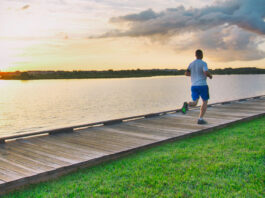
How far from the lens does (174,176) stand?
13.9ft

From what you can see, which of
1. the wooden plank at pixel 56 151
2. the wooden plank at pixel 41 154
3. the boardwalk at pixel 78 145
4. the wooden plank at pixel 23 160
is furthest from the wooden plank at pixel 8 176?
the wooden plank at pixel 56 151

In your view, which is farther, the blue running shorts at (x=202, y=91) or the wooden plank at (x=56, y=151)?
the blue running shorts at (x=202, y=91)

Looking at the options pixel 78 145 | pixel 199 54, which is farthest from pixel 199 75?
pixel 78 145

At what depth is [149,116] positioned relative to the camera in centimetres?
1022

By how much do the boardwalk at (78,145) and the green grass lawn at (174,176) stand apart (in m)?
0.17

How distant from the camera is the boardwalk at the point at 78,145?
14.5 feet

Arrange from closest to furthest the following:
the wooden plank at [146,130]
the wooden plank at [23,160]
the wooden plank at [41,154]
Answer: the wooden plank at [23,160] < the wooden plank at [41,154] < the wooden plank at [146,130]

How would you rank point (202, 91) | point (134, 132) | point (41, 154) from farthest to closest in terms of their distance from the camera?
point (202, 91), point (134, 132), point (41, 154)

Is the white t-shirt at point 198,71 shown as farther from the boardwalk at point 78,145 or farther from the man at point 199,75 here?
the boardwalk at point 78,145

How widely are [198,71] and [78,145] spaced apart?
4.04 meters

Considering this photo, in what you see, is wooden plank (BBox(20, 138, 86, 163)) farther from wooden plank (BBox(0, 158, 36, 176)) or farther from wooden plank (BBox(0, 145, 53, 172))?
wooden plank (BBox(0, 158, 36, 176))

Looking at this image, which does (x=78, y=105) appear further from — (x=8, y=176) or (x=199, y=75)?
(x=8, y=176)

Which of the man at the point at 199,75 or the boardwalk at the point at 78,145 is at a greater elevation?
the man at the point at 199,75

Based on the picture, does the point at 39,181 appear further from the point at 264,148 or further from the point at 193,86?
the point at 193,86
